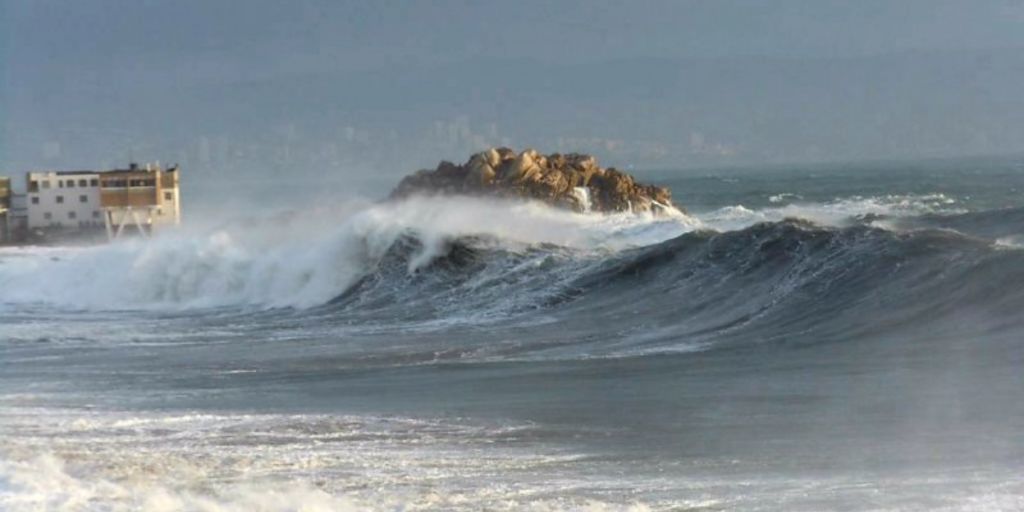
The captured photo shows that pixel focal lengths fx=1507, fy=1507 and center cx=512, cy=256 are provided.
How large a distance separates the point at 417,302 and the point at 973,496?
21.2m

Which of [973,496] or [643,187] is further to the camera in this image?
[643,187]

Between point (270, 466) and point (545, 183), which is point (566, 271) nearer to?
point (545, 183)

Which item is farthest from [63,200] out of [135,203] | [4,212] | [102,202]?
[135,203]

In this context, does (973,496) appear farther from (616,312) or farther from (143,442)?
(616,312)

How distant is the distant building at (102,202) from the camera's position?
5669 cm

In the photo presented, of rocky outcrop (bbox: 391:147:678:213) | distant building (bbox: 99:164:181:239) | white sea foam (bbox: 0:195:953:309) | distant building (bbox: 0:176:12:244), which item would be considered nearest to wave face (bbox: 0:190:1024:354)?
white sea foam (bbox: 0:195:953:309)

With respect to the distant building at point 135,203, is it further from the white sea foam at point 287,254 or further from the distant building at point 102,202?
the white sea foam at point 287,254

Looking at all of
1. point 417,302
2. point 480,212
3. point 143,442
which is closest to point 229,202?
point 480,212

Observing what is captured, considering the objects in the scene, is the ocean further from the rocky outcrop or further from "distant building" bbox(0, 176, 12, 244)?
"distant building" bbox(0, 176, 12, 244)

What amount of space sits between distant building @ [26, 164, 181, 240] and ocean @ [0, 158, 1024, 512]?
58.3 ft

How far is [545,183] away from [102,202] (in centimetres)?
2014

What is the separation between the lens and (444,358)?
1991 cm

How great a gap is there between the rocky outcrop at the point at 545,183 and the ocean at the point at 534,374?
6.08m

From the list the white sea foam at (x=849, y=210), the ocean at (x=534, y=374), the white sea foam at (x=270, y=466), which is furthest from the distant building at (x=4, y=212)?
the white sea foam at (x=270, y=466)
